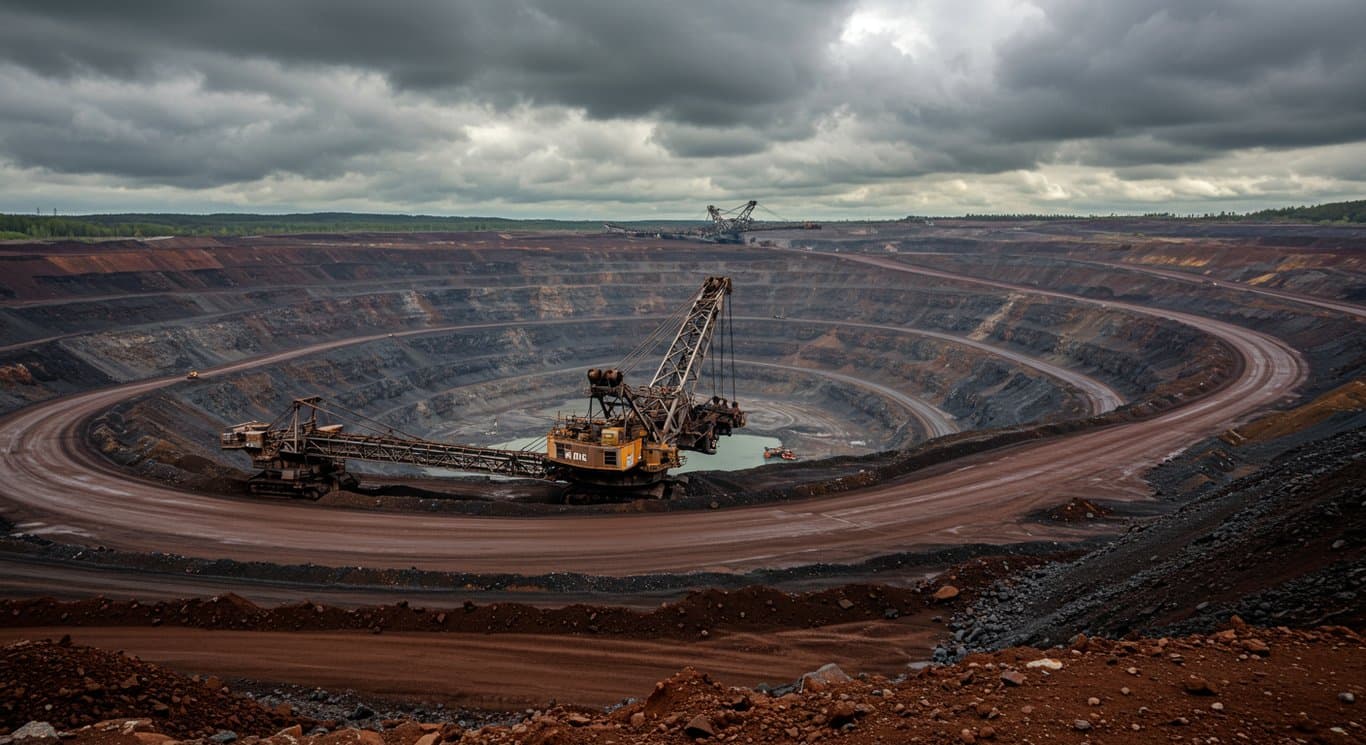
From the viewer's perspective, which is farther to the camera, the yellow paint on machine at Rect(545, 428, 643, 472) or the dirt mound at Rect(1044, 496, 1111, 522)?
the yellow paint on machine at Rect(545, 428, 643, 472)

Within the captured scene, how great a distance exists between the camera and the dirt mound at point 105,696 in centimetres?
1296

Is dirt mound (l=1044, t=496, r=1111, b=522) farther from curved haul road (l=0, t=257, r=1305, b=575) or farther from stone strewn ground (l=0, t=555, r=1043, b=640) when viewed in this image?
stone strewn ground (l=0, t=555, r=1043, b=640)

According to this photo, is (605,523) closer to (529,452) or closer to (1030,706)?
(529,452)

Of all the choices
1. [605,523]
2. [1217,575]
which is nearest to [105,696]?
[605,523]

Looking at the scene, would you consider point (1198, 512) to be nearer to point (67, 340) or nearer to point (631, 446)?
point (631, 446)

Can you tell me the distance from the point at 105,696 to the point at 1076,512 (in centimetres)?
3312

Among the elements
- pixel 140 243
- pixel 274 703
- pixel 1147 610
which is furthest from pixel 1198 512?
pixel 140 243

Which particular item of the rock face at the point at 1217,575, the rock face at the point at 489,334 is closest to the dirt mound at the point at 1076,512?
the rock face at the point at 1217,575

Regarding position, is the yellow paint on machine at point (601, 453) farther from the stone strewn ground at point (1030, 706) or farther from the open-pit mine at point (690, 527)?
the stone strewn ground at point (1030, 706)

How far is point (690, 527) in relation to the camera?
31719mm

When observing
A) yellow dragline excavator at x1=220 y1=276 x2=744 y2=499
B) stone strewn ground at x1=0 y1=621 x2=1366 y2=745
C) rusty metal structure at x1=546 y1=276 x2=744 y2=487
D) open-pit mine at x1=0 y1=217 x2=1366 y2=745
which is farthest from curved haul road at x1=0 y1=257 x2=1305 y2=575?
stone strewn ground at x1=0 y1=621 x2=1366 y2=745

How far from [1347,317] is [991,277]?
57642mm

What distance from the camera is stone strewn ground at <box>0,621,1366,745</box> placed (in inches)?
362

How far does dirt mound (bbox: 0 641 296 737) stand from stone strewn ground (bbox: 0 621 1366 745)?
0.28 feet
